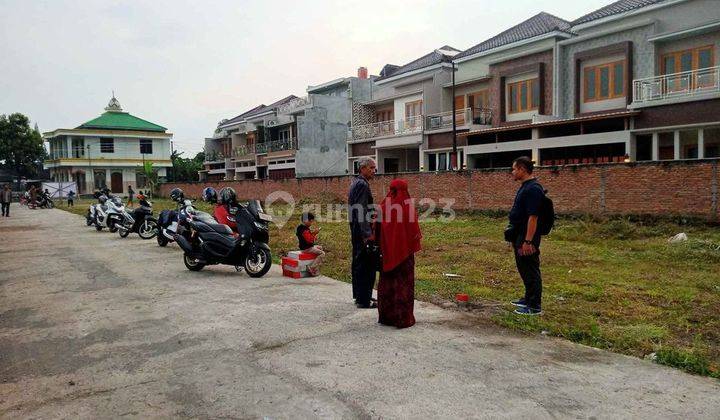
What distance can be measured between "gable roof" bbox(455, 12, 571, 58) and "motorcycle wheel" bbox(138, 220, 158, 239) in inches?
695

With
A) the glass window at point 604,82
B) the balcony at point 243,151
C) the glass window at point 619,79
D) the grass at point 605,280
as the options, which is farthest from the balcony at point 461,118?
the balcony at point 243,151

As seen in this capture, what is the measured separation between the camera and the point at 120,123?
171ft

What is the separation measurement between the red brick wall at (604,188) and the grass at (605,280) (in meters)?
0.52

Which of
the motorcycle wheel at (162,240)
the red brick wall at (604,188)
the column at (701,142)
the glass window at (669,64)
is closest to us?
the red brick wall at (604,188)

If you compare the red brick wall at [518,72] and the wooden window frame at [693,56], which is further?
the red brick wall at [518,72]

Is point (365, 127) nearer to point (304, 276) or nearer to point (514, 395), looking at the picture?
point (304, 276)

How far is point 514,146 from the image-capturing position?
21.5 metres

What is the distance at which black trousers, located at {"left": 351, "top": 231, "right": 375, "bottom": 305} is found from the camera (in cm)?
562

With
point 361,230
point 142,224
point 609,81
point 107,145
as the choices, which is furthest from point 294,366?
point 107,145

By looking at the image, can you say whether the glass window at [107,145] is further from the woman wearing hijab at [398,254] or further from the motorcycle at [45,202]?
the woman wearing hijab at [398,254]

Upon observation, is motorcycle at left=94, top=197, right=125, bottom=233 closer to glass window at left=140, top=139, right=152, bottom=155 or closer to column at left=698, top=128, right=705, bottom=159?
column at left=698, top=128, right=705, bottom=159

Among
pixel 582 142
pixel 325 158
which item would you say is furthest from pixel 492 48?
pixel 325 158

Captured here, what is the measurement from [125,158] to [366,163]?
51.5m

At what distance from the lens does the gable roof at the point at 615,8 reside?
18475 millimetres
